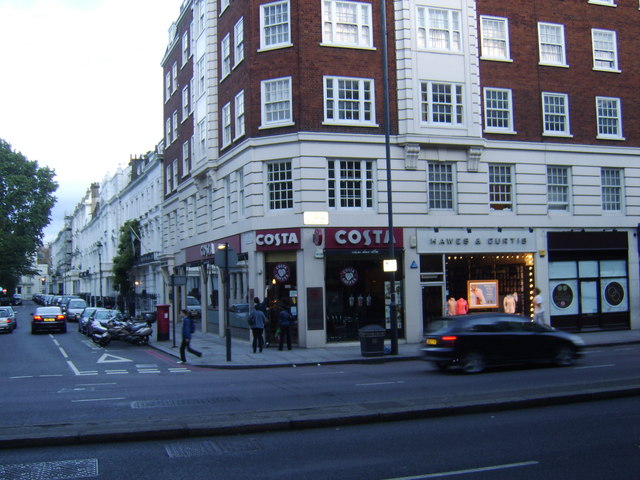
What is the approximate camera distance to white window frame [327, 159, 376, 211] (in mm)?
24922

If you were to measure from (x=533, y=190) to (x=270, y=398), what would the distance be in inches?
739

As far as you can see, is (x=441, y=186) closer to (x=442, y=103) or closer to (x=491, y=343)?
(x=442, y=103)

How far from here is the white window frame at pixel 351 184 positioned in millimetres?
24922

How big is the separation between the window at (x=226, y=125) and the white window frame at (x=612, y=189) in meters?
17.1

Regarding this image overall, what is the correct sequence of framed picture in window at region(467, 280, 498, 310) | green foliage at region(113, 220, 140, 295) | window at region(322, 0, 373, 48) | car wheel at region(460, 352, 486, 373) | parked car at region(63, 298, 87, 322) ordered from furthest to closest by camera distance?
1. green foliage at region(113, 220, 140, 295)
2. parked car at region(63, 298, 87, 322)
3. framed picture in window at region(467, 280, 498, 310)
4. window at region(322, 0, 373, 48)
5. car wheel at region(460, 352, 486, 373)

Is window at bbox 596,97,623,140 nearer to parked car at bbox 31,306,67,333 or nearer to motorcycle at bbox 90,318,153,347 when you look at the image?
motorcycle at bbox 90,318,153,347

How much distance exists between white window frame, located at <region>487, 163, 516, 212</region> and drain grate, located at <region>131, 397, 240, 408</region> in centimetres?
1743

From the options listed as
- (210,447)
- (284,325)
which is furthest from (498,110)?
(210,447)

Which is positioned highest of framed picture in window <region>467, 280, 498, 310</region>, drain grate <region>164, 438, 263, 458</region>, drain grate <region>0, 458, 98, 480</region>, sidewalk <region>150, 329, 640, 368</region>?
framed picture in window <region>467, 280, 498, 310</region>

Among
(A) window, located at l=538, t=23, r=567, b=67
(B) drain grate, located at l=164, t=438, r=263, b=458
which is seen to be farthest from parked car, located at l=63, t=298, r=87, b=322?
(B) drain grate, located at l=164, t=438, r=263, b=458

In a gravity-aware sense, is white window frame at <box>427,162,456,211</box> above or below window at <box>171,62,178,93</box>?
below

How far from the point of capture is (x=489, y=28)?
27.6 m

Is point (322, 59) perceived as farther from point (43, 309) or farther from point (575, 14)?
point (43, 309)

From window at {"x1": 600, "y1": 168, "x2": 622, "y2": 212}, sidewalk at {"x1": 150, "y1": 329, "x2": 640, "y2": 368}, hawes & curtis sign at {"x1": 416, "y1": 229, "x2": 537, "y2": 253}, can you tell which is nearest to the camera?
sidewalk at {"x1": 150, "y1": 329, "x2": 640, "y2": 368}
